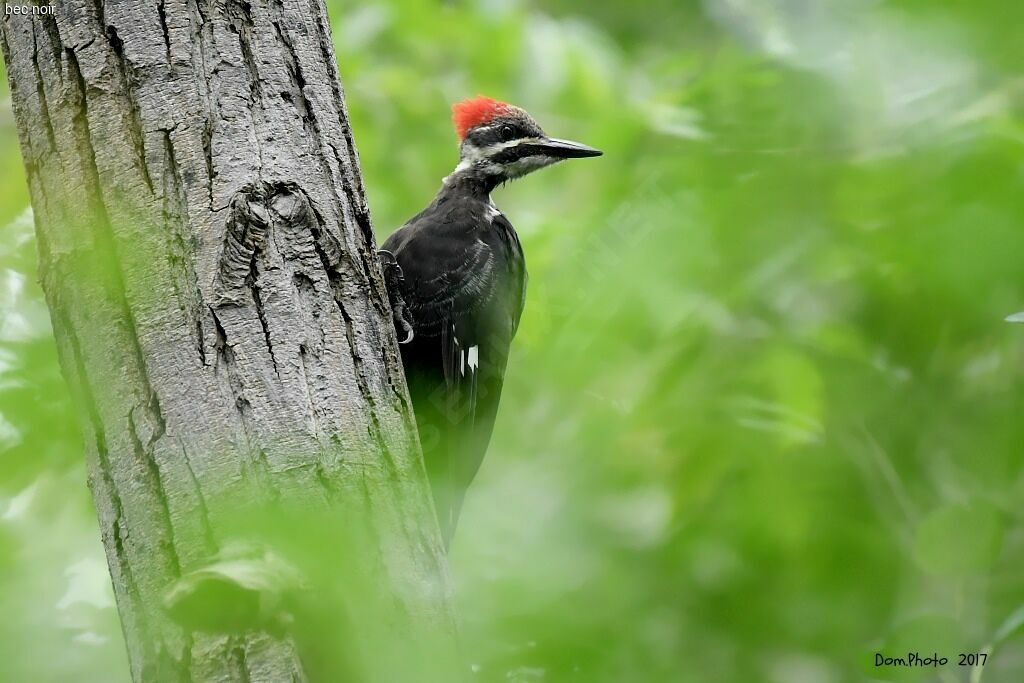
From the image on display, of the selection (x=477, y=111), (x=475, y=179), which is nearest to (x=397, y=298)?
(x=475, y=179)

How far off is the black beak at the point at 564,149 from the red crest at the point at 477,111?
232mm

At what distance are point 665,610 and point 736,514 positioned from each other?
0.25 meters

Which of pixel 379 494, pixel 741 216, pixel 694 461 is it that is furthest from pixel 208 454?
pixel 694 461

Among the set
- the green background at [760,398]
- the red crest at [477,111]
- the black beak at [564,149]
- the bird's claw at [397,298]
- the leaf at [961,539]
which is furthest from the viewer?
the red crest at [477,111]

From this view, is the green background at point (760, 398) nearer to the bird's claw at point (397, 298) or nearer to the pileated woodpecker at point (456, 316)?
the pileated woodpecker at point (456, 316)

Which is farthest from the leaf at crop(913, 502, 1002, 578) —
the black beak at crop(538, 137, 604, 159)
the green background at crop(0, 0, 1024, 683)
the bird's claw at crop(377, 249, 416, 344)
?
the black beak at crop(538, 137, 604, 159)

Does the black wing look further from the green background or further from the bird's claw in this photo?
the green background

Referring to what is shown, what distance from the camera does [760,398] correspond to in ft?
8.86

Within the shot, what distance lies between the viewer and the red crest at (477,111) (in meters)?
4.16

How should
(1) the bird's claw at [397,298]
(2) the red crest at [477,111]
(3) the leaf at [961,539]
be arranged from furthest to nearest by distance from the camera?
(2) the red crest at [477,111]
(1) the bird's claw at [397,298]
(3) the leaf at [961,539]

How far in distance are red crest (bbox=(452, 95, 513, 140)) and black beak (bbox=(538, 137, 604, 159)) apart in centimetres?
23

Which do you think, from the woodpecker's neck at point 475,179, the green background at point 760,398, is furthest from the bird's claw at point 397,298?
the woodpecker's neck at point 475,179

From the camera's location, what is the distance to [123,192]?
1.80 metres

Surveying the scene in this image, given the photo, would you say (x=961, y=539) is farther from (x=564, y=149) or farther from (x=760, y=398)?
(x=564, y=149)
